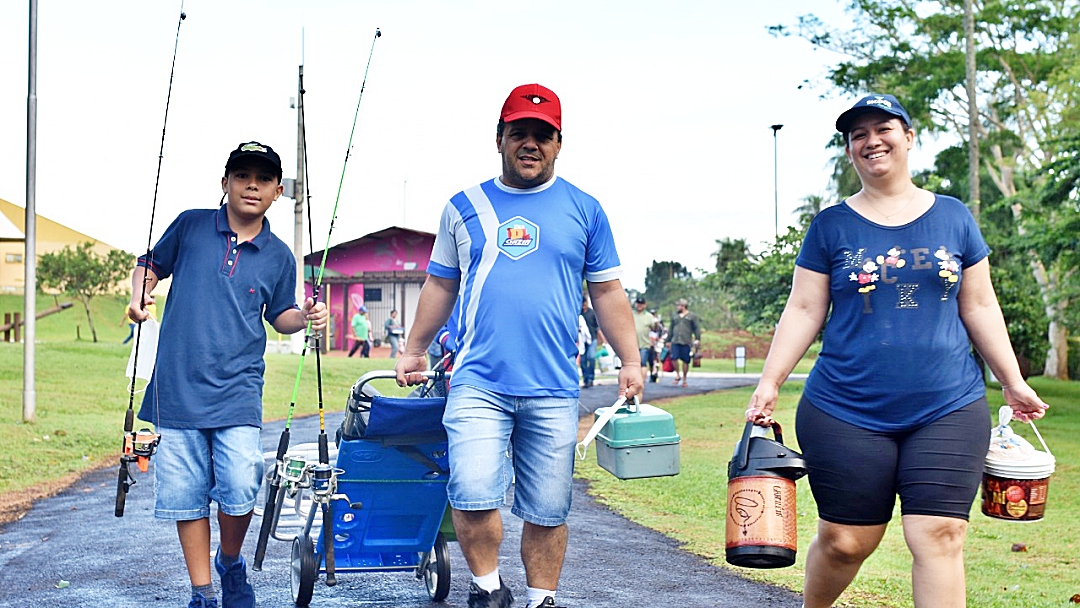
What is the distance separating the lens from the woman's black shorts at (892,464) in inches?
157

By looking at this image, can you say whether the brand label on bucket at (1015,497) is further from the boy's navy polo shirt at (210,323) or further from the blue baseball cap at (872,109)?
the boy's navy polo shirt at (210,323)

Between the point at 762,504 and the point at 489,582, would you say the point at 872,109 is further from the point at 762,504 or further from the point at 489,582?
the point at 489,582

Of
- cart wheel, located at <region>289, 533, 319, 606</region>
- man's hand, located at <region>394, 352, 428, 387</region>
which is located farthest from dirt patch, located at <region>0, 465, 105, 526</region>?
man's hand, located at <region>394, 352, 428, 387</region>

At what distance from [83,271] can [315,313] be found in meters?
33.3

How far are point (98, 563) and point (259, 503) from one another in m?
2.10

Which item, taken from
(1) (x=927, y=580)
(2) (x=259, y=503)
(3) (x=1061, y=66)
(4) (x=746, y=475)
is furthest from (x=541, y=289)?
(3) (x=1061, y=66)

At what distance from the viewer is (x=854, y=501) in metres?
4.20

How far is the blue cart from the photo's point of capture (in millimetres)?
4980

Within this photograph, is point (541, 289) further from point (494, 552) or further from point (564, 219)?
point (494, 552)

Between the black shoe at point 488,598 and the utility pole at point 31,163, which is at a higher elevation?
the utility pole at point 31,163

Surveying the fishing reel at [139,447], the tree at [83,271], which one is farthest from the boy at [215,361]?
the tree at [83,271]

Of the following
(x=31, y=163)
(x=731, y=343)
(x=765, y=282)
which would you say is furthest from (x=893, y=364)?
(x=731, y=343)

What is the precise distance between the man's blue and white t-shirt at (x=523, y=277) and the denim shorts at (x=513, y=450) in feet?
0.22

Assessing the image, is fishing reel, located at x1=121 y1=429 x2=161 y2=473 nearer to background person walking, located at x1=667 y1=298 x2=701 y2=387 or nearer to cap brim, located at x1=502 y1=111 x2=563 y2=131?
cap brim, located at x1=502 y1=111 x2=563 y2=131
